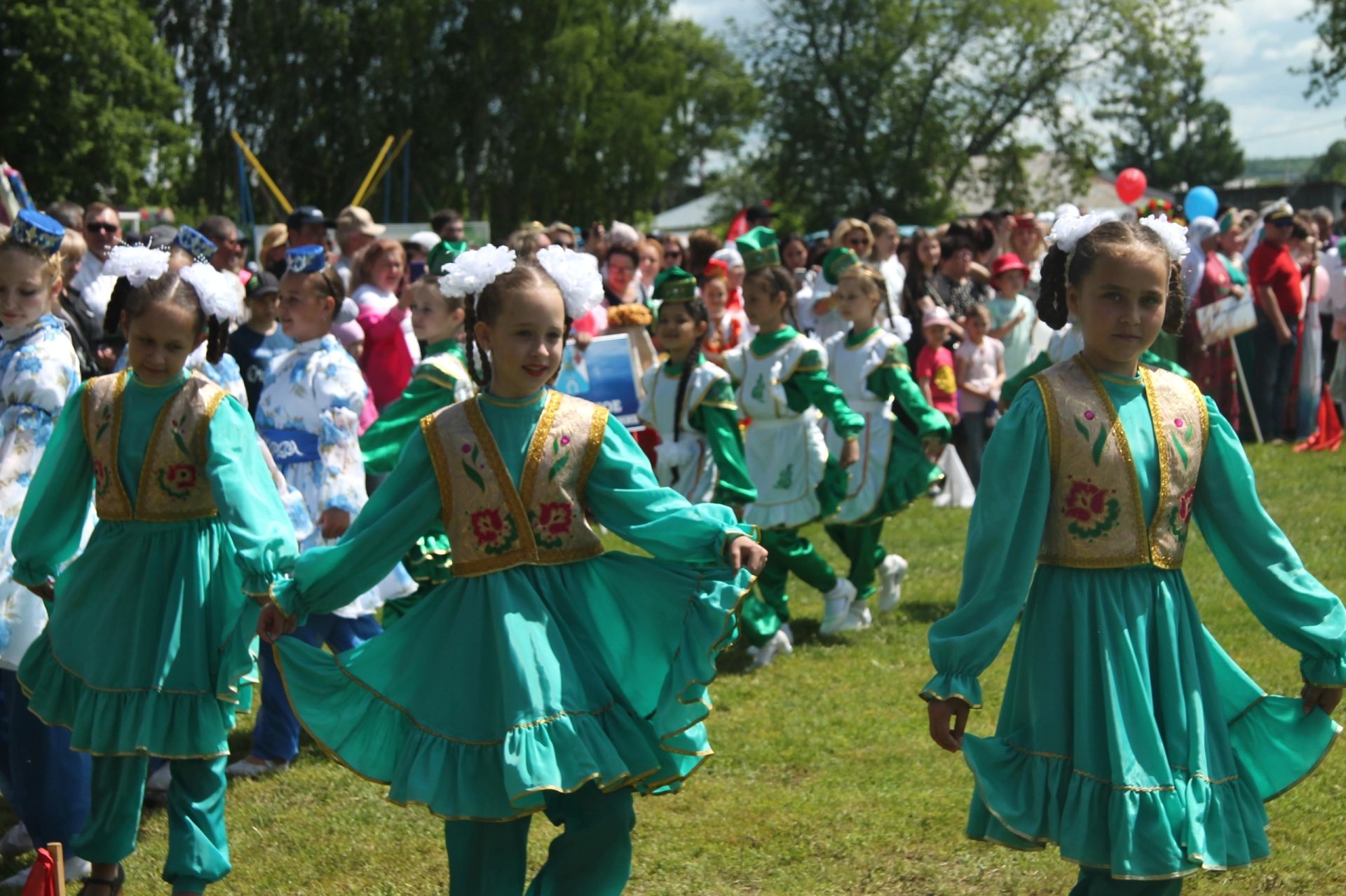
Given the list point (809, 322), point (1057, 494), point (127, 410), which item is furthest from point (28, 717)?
point (809, 322)

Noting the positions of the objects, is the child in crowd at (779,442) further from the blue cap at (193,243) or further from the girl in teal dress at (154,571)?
the girl in teal dress at (154,571)

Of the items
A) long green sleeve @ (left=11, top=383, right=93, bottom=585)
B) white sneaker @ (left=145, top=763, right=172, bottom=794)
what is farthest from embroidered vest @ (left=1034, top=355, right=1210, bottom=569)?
white sneaker @ (left=145, top=763, right=172, bottom=794)

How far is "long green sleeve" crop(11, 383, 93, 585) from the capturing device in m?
4.65

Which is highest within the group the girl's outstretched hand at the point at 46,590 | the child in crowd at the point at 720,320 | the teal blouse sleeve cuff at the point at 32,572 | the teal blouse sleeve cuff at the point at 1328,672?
the child in crowd at the point at 720,320

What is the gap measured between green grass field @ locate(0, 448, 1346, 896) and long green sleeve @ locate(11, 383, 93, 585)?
113 centimetres

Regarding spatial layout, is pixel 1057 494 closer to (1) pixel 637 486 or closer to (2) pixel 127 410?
(1) pixel 637 486

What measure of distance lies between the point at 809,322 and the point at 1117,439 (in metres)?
8.59

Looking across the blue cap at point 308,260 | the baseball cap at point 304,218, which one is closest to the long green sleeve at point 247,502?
the blue cap at point 308,260

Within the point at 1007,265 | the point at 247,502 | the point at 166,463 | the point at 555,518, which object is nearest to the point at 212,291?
the point at 166,463

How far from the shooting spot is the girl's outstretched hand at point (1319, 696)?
3.53 m

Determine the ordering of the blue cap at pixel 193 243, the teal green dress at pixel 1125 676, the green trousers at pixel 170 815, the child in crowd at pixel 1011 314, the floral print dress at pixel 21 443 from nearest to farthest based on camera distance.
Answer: the teal green dress at pixel 1125 676
the green trousers at pixel 170 815
the floral print dress at pixel 21 443
the blue cap at pixel 193 243
the child in crowd at pixel 1011 314

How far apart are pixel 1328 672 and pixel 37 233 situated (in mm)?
4125

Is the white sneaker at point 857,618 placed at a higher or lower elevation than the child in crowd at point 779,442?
lower

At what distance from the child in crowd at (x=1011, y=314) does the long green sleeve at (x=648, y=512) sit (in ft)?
28.2
